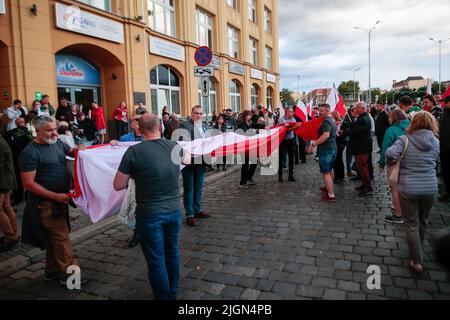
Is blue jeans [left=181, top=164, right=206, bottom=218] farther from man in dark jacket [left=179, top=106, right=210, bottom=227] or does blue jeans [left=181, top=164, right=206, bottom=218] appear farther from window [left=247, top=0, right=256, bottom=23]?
window [left=247, top=0, right=256, bottom=23]

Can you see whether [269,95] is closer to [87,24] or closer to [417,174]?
[87,24]

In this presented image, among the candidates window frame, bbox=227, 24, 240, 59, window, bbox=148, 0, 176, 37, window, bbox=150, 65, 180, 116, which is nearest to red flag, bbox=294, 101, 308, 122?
window, bbox=150, 65, 180, 116

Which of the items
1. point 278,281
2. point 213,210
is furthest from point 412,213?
point 213,210

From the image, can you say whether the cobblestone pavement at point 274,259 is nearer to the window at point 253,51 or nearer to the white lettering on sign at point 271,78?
the window at point 253,51

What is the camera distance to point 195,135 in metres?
6.66

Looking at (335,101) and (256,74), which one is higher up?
(256,74)

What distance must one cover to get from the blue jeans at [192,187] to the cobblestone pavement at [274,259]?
349 millimetres

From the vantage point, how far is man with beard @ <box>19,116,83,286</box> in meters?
3.70

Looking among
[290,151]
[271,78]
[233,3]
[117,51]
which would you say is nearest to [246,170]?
[290,151]

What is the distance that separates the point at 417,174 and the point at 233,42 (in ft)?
84.3

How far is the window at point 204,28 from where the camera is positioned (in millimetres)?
22375

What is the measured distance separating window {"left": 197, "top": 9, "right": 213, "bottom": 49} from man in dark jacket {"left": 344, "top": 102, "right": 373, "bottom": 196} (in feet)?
54.0

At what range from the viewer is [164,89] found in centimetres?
1906

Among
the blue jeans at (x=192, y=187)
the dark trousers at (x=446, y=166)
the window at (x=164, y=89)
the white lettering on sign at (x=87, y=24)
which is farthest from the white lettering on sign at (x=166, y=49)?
the dark trousers at (x=446, y=166)
